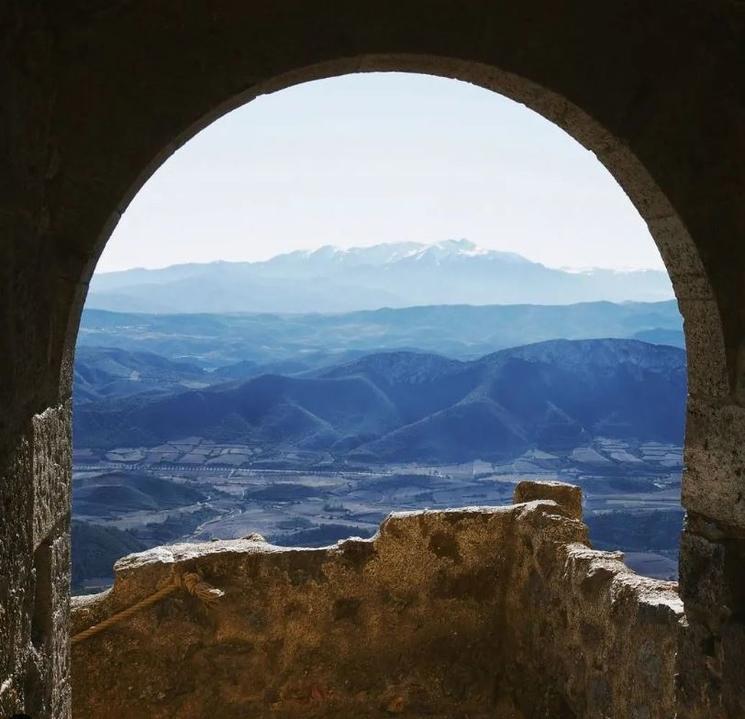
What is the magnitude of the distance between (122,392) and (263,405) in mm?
5009

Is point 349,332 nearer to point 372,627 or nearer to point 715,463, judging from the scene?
point 372,627

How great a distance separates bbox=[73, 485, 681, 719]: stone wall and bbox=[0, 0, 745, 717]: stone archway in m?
1.42

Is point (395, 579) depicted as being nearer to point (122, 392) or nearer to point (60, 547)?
point (60, 547)

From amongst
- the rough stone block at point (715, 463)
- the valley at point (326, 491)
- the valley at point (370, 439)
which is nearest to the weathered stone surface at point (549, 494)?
the rough stone block at point (715, 463)

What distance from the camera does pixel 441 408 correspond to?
106ft

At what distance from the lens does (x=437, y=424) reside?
31.0 meters

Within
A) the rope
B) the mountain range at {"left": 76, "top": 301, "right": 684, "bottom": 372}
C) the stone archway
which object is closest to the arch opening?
the mountain range at {"left": 76, "top": 301, "right": 684, "bottom": 372}

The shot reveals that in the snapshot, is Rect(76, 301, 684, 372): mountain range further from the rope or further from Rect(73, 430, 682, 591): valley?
the rope

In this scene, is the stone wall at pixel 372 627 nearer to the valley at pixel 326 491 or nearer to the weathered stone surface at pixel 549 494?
the weathered stone surface at pixel 549 494

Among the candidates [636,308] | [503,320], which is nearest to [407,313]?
[503,320]

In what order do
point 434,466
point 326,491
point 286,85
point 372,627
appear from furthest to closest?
point 434,466, point 326,491, point 372,627, point 286,85

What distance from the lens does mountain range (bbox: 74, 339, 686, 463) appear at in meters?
30.6

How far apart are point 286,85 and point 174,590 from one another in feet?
8.43

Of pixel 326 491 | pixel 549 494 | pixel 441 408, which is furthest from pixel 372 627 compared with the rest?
pixel 441 408
